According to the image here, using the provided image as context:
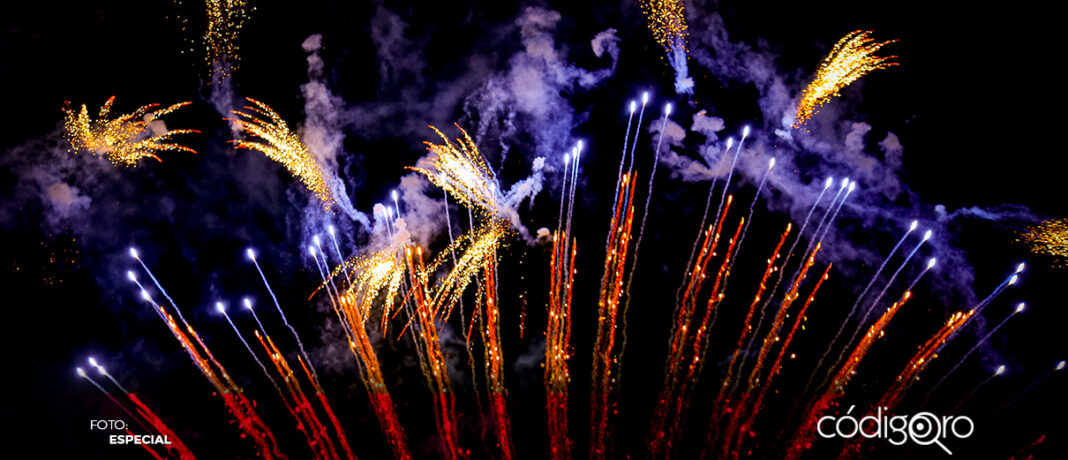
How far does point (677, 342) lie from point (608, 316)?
1.05 meters

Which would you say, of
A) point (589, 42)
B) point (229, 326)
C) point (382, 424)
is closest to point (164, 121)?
point (229, 326)

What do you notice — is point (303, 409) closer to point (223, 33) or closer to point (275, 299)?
point (275, 299)

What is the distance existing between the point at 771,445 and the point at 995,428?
8.97ft

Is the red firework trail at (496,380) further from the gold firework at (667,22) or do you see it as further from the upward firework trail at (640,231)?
the gold firework at (667,22)

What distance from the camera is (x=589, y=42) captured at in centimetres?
552

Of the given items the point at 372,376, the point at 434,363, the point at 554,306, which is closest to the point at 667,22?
the point at 554,306

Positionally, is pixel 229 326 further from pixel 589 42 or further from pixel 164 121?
pixel 589 42

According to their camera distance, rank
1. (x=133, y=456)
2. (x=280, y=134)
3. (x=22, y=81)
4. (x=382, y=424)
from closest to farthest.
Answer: (x=22, y=81) → (x=280, y=134) → (x=133, y=456) → (x=382, y=424)

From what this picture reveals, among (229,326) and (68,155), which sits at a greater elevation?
(68,155)

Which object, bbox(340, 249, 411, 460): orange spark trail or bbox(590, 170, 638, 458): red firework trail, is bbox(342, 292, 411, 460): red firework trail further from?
bbox(590, 170, 638, 458): red firework trail

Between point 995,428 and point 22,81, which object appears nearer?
point 22,81

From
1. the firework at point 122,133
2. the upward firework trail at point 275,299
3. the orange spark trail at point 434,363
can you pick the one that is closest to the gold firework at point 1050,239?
the orange spark trail at point 434,363

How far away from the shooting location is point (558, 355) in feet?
20.2

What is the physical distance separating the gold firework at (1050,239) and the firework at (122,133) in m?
10.2
